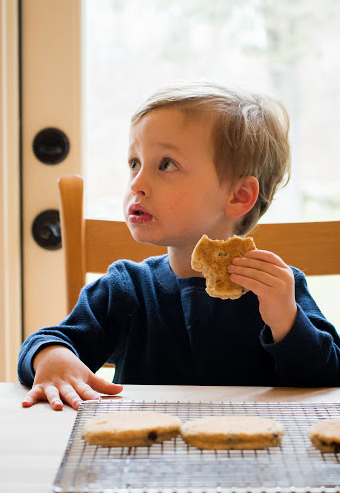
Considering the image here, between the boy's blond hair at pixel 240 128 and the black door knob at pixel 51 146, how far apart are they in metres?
0.54

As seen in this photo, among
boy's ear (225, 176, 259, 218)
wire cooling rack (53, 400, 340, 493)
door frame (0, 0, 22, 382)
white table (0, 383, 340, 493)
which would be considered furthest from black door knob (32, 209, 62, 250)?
wire cooling rack (53, 400, 340, 493)

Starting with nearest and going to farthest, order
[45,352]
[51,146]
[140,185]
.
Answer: [45,352] → [140,185] → [51,146]

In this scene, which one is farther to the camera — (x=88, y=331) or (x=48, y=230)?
(x=48, y=230)

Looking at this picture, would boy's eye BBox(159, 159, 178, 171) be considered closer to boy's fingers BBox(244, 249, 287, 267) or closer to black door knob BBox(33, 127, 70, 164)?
boy's fingers BBox(244, 249, 287, 267)

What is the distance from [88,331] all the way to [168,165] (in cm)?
32

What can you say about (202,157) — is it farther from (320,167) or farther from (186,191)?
(320,167)

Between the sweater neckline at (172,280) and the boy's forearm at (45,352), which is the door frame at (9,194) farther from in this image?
the boy's forearm at (45,352)

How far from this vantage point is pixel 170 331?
1125 mm

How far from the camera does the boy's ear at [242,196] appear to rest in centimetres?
114

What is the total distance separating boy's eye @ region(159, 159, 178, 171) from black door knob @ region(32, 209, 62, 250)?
630 millimetres

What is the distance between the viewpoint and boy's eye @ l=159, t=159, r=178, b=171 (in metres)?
1.08

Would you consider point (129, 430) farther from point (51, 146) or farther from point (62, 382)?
point (51, 146)

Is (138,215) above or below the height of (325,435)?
above

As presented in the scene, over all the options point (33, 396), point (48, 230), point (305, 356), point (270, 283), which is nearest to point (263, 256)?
point (270, 283)
